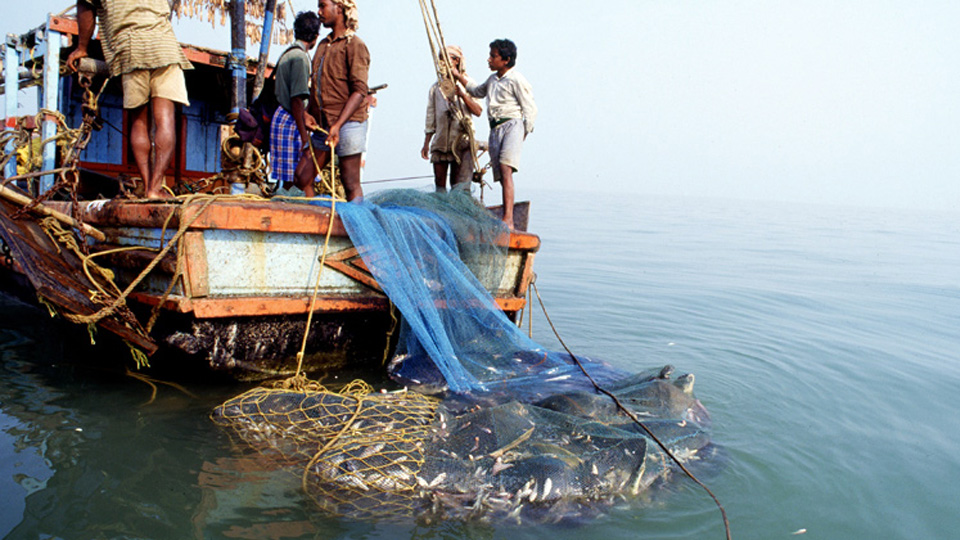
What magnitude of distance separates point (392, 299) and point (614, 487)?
1842 millimetres

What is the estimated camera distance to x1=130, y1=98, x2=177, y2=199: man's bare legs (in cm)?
423

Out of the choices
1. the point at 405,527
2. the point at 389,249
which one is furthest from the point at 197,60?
the point at 405,527

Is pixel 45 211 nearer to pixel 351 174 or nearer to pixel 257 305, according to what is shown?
pixel 257 305

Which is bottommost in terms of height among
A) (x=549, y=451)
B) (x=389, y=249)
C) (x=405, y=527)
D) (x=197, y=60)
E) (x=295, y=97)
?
(x=405, y=527)

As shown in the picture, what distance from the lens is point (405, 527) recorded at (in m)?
2.84

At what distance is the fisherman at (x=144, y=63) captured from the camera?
423 centimetres

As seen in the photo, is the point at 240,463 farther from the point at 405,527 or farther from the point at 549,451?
the point at 549,451

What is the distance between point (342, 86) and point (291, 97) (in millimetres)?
558

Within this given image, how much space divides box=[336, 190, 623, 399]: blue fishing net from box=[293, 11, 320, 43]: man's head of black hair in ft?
6.56

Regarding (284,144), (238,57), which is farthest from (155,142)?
(238,57)

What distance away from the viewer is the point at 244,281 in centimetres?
399

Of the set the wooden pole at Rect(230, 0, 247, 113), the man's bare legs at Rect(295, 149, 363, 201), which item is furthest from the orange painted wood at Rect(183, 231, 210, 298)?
the wooden pole at Rect(230, 0, 247, 113)

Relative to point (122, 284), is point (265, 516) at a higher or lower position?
lower

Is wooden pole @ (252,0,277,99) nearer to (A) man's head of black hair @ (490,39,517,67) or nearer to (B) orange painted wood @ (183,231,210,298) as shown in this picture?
(A) man's head of black hair @ (490,39,517,67)
